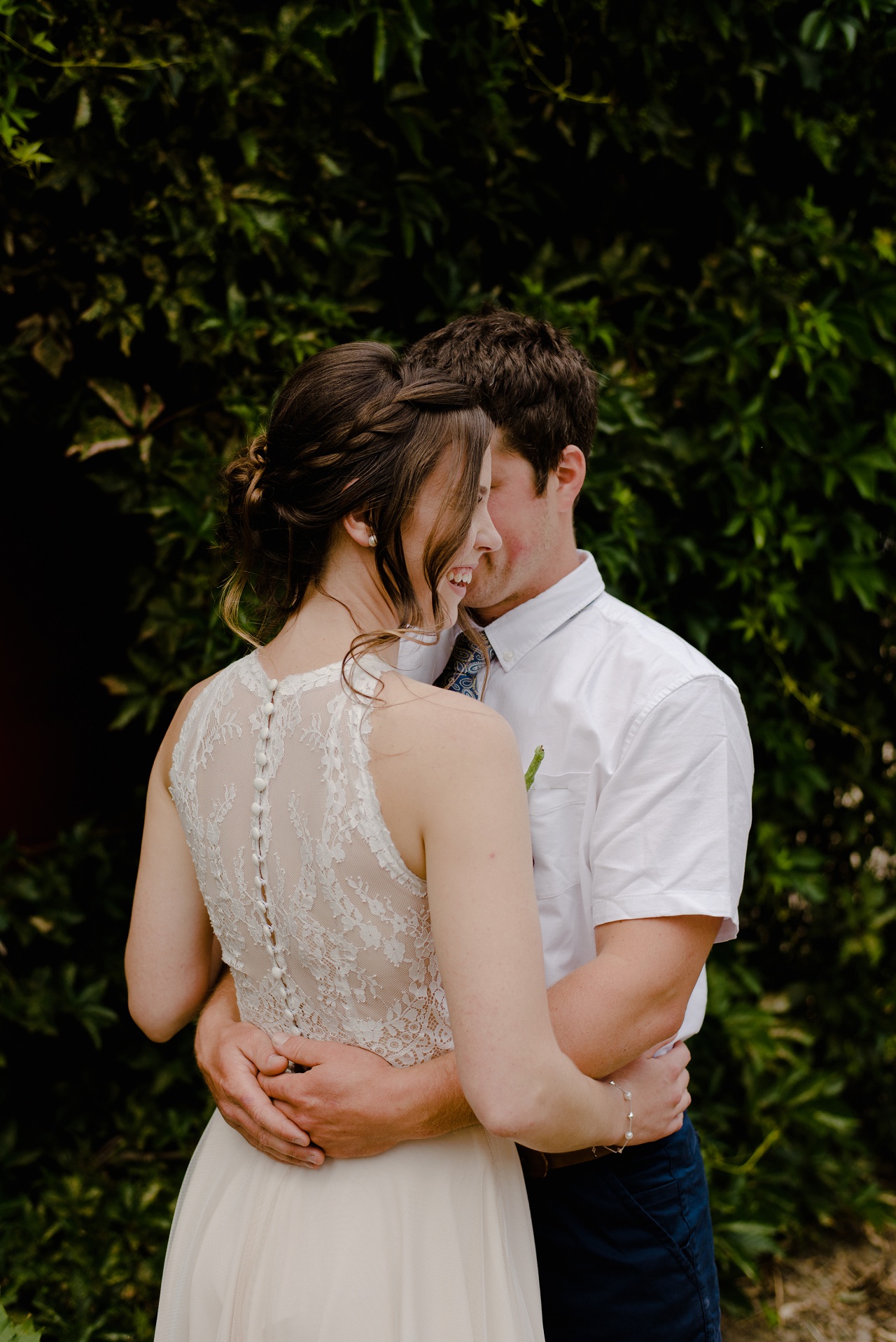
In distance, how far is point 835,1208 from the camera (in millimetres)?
3258

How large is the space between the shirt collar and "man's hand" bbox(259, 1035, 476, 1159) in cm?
72

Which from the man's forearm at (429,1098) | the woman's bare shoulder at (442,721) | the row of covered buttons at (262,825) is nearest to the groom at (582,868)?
the man's forearm at (429,1098)

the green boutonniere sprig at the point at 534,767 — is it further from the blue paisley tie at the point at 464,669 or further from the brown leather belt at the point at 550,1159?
the brown leather belt at the point at 550,1159

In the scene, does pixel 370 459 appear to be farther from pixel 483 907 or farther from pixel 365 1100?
pixel 365 1100

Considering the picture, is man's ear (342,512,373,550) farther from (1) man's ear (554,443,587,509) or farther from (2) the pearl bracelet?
(2) the pearl bracelet

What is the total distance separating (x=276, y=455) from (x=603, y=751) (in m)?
0.67

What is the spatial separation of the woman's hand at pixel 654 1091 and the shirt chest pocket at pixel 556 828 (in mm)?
286

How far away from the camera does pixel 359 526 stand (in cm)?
129

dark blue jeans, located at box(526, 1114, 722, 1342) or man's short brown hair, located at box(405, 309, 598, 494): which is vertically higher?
man's short brown hair, located at box(405, 309, 598, 494)

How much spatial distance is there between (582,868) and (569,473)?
0.70 metres

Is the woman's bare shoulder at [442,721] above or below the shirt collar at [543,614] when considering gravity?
above

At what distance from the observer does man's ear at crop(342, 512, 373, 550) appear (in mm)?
1293

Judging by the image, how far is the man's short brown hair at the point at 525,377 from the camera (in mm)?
1741

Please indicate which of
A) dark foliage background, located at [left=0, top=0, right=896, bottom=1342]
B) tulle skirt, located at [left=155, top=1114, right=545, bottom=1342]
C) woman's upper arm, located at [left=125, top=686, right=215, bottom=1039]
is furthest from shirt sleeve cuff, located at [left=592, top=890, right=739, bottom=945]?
dark foliage background, located at [left=0, top=0, right=896, bottom=1342]
